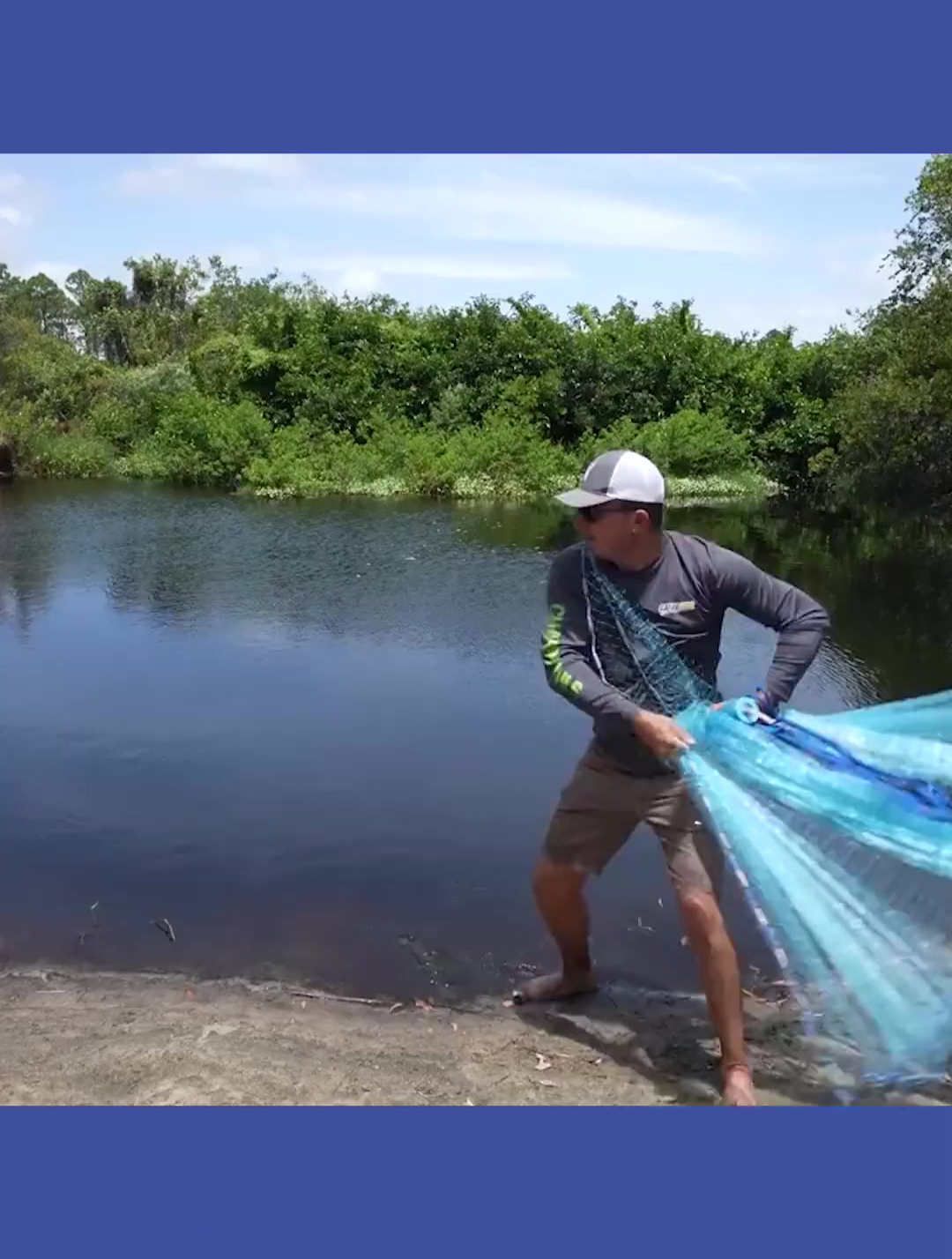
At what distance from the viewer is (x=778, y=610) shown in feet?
12.3

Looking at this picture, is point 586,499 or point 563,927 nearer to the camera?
point 586,499

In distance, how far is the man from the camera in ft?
12.1

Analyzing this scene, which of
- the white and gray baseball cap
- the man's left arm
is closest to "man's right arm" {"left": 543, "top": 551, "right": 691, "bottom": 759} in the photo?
the white and gray baseball cap

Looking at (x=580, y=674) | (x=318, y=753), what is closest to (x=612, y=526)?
(x=580, y=674)

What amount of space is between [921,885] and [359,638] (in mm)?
9056

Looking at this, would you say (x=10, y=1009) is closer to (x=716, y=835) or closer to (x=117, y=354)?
(x=716, y=835)

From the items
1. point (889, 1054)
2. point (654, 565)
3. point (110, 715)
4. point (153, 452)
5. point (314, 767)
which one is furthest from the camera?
point (153, 452)

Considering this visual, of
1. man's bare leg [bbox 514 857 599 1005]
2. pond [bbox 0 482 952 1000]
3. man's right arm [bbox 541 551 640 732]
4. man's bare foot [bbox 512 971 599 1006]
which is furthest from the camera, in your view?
pond [bbox 0 482 952 1000]

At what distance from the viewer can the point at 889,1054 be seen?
3.52 m

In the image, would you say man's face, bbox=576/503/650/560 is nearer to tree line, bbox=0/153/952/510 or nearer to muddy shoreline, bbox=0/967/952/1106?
muddy shoreline, bbox=0/967/952/1106

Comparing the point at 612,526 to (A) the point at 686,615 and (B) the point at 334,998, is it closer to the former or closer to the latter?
(A) the point at 686,615

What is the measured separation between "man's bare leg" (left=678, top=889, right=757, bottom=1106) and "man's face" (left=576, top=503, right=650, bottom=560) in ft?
3.68

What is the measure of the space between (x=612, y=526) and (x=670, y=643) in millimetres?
425

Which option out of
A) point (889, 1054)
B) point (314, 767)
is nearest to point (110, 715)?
point (314, 767)
